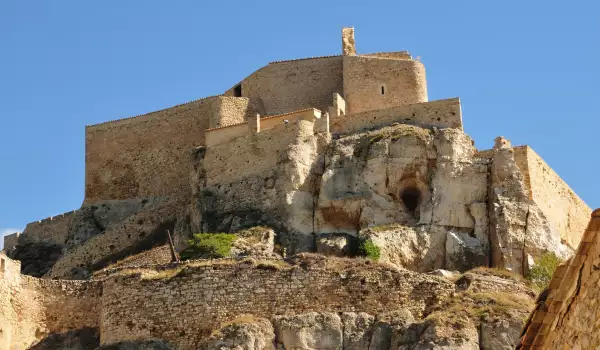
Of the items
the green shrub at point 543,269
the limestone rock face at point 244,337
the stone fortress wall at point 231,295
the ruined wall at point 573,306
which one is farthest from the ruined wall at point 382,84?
the ruined wall at point 573,306

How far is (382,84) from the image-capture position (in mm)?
48906

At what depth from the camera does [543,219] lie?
39.1 meters

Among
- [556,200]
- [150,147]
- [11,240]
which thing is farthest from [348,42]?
[11,240]

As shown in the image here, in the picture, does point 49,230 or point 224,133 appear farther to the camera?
point 49,230

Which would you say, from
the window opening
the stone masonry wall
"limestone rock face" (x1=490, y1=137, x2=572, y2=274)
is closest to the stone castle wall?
the window opening

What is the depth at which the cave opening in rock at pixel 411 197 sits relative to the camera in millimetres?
41000

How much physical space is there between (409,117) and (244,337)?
18.2 meters

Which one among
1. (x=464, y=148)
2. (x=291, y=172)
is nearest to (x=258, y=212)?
(x=291, y=172)

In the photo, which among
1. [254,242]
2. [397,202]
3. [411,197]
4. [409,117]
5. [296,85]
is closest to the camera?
[254,242]

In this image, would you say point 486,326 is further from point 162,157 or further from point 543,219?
point 162,157

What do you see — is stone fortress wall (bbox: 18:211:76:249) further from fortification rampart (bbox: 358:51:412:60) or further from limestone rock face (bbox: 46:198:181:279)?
fortification rampart (bbox: 358:51:412:60)

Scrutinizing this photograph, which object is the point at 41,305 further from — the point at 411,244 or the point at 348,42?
the point at 348,42

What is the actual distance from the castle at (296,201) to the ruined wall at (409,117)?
0.05 m

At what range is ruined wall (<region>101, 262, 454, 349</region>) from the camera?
29438 mm
